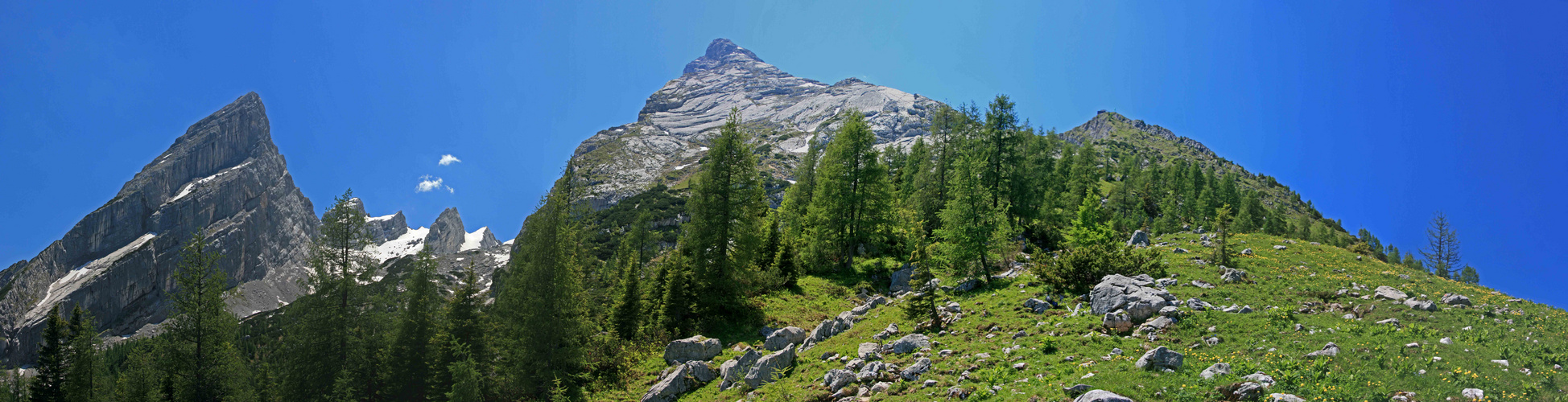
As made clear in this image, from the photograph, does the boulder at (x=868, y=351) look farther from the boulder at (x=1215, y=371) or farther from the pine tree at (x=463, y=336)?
the pine tree at (x=463, y=336)

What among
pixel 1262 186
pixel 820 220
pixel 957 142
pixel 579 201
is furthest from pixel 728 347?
pixel 1262 186

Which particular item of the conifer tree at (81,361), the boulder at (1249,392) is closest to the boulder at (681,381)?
the boulder at (1249,392)

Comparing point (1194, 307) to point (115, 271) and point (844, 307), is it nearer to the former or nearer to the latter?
point (844, 307)

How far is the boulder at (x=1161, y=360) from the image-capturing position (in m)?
12.1

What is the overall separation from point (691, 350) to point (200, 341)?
25.0 metres

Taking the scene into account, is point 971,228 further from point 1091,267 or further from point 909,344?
→ point 909,344

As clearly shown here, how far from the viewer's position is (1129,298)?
16938 millimetres

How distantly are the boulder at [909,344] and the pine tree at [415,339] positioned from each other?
23.0 m

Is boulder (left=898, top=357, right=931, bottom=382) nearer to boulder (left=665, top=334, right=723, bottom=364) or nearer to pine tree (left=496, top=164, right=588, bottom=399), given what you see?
Result: boulder (left=665, top=334, right=723, bottom=364)

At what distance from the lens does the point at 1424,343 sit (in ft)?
40.0

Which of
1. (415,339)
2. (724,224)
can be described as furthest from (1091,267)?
(415,339)

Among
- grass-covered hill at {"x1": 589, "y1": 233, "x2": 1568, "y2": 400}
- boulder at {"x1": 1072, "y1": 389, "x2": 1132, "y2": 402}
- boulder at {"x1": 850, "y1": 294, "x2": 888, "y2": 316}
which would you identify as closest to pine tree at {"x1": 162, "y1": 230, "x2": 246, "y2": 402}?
grass-covered hill at {"x1": 589, "y1": 233, "x2": 1568, "y2": 400}

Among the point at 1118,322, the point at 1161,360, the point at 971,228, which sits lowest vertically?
the point at 1161,360

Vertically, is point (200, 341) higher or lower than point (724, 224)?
lower
